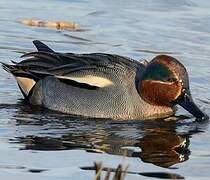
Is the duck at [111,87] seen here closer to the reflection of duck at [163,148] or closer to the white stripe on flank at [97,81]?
the white stripe on flank at [97,81]

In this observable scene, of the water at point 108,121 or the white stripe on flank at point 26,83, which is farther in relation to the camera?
the white stripe on flank at point 26,83

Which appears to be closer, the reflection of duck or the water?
the water

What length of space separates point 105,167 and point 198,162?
0.88 meters

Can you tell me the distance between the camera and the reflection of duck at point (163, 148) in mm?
7914

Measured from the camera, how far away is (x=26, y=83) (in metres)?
10.1

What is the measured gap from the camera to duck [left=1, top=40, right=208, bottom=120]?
31.6ft

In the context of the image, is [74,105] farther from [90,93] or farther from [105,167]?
[105,167]

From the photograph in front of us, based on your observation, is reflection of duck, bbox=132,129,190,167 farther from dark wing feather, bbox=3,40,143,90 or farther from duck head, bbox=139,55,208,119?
dark wing feather, bbox=3,40,143,90

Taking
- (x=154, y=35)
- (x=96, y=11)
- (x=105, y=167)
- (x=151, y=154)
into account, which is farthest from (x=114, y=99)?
(x=96, y=11)

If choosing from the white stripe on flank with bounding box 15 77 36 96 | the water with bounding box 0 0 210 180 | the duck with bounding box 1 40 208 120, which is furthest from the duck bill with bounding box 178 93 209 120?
the white stripe on flank with bounding box 15 77 36 96

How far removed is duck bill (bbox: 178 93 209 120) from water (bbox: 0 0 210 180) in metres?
0.12

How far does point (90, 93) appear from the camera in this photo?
9672 mm

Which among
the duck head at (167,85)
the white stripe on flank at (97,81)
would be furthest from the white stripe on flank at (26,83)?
the duck head at (167,85)

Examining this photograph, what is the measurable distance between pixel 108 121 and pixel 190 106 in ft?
2.75
